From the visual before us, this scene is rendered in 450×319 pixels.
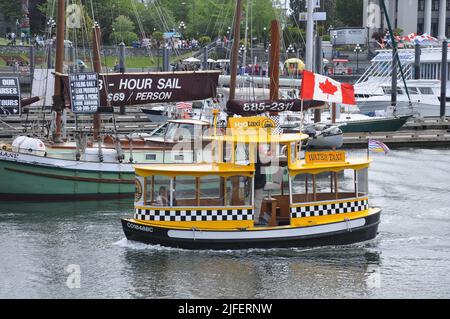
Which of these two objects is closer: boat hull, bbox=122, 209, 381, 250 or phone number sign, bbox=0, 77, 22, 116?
boat hull, bbox=122, 209, 381, 250

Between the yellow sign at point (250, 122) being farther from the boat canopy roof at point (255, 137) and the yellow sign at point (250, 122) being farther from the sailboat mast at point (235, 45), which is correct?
the sailboat mast at point (235, 45)


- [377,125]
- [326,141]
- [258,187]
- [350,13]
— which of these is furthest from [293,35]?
[258,187]

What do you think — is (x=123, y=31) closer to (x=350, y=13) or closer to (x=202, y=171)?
(x=350, y=13)

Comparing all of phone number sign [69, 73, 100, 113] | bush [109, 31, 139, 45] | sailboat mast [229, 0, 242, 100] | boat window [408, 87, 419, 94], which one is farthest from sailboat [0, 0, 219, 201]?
bush [109, 31, 139, 45]

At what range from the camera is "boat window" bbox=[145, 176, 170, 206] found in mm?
29656

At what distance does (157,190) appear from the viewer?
97.7 feet

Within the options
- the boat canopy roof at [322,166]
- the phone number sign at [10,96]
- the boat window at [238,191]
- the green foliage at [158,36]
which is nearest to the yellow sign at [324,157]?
the boat canopy roof at [322,166]

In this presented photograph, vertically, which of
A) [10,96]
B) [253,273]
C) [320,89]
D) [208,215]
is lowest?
[253,273]

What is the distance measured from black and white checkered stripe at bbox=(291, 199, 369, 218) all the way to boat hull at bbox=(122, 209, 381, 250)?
0.36 meters

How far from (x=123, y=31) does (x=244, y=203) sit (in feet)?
225

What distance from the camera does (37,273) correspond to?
91.7 feet

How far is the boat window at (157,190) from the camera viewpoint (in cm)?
2966

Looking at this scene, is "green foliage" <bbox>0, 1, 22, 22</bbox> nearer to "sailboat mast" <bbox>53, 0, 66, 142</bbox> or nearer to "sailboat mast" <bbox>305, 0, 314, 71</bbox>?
"sailboat mast" <bbox>305, 0, 314, 71</bbox>
